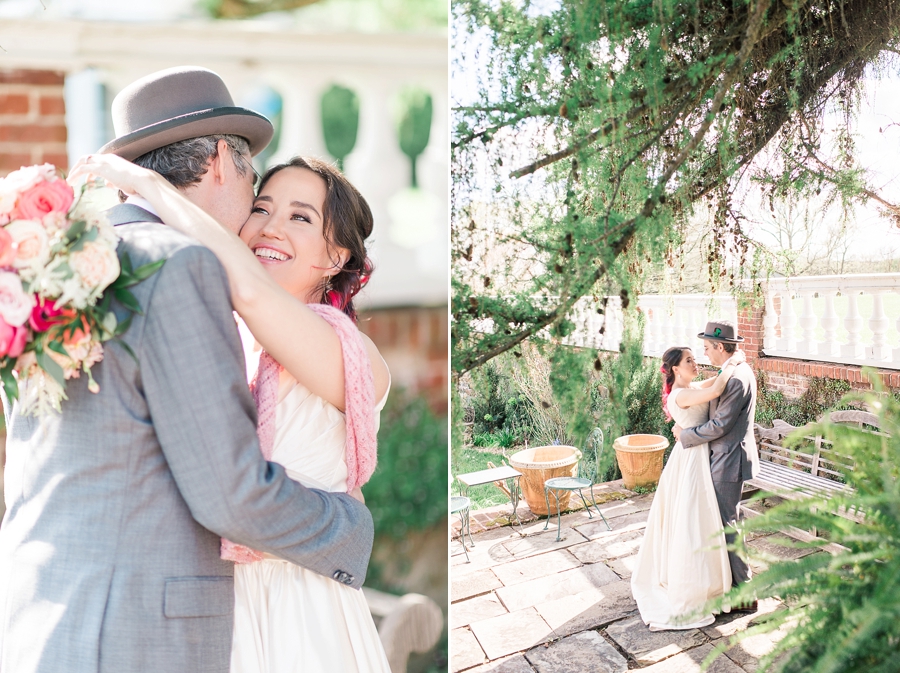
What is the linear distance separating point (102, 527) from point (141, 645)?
21cm

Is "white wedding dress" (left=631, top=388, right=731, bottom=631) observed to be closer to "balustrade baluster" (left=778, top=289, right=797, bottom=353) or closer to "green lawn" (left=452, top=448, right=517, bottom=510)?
"balustrade baluster" (left=778, top=289, right=797, bottom=353)

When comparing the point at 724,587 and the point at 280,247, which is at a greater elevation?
the point at 280,247

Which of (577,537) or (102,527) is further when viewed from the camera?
(577,537)

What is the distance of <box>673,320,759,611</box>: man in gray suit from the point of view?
2.17 m

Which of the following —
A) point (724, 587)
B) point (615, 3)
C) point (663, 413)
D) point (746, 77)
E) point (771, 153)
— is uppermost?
point (615, 3)

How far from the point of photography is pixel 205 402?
3.46 feet

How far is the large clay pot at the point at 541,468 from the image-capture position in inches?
90.5

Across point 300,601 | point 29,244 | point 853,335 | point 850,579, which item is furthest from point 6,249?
point 853,335

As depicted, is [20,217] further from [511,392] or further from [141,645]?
[511,392]

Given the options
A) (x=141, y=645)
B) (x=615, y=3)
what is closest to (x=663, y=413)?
(x=615, y=3)

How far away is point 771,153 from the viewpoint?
214 centimetres

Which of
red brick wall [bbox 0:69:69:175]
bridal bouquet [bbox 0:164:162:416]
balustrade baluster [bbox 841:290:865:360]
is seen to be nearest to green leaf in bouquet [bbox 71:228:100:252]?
bridal bouquet [bbox 0:164:162:416]

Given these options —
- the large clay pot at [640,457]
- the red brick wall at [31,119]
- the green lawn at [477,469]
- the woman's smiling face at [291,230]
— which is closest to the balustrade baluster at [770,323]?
the large clay pot at [640,457]

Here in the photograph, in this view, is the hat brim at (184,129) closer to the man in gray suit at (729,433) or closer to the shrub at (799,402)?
the man in gray suit at (729,433)
